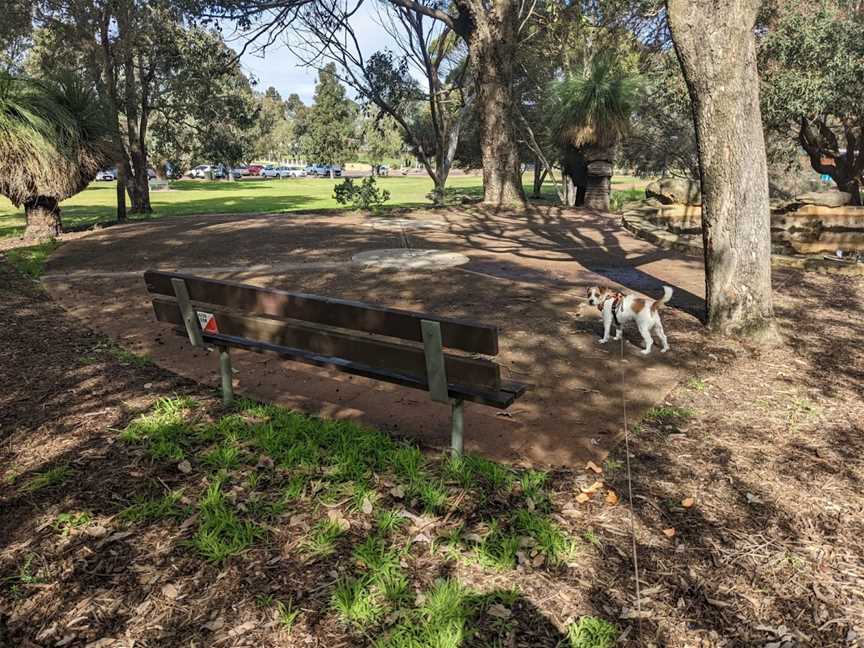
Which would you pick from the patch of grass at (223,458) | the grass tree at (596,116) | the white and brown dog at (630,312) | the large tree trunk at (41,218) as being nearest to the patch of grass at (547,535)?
the patch of grass at (223,458)

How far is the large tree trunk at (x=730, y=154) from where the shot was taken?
15.9ft

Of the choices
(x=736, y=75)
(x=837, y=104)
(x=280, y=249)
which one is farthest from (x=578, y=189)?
(x=736, y=75)

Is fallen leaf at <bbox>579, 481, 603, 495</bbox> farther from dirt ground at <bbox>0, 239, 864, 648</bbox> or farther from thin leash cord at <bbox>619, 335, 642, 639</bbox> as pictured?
thin leash cord at <bbox>619, 335, 642, 639</bbox>

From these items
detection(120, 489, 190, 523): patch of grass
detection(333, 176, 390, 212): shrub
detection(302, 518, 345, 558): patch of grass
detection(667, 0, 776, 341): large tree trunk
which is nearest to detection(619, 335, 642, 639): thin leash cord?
detection(302, 518, 345, 558): patch of grass

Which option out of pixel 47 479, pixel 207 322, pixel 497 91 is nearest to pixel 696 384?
pixel 207 322

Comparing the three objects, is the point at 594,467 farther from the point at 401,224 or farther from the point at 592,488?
the point at 401,224

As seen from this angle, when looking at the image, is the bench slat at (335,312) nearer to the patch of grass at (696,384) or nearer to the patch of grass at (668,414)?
the patch of grass at (668,414)

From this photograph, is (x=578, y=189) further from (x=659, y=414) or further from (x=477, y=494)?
(x=477, y=494)

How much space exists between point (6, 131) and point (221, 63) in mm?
12560

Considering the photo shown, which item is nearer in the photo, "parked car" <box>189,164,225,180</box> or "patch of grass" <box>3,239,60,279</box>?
"patch of grass" <box>3,239,60,279</box>

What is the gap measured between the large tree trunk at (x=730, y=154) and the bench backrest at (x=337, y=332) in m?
3.40

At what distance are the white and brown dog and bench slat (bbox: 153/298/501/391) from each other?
7.83 ft

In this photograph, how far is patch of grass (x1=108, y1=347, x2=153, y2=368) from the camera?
486cm

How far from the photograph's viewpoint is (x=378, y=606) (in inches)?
88.4
